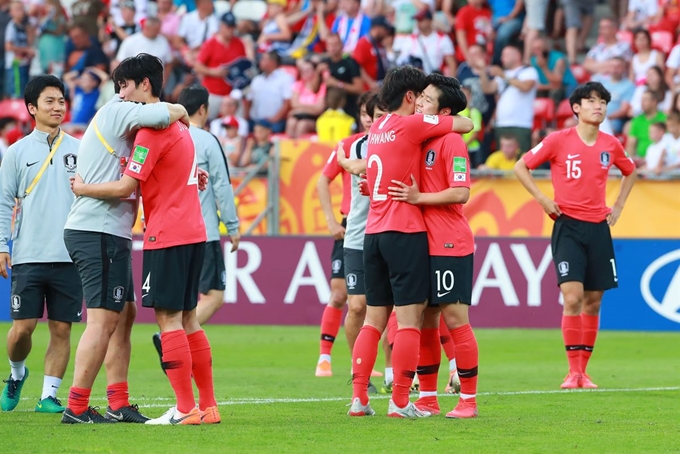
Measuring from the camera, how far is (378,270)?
823cm

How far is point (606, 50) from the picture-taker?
65.5 feet

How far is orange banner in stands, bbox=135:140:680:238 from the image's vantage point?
54.2ft

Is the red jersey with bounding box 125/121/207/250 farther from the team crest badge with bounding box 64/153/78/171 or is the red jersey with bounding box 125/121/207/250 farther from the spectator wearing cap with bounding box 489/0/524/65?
the spectator wearing cap with bounding box 489/0/524/65

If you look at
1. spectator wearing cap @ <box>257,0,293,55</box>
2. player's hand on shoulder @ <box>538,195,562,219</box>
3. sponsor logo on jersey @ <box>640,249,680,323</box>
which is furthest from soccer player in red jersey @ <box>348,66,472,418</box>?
spectator wearing cap @ <box>257,0,293,55</box>

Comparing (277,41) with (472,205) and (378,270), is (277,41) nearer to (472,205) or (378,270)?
(472,205)

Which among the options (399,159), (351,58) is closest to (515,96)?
(351,58)

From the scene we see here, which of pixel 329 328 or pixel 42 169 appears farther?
pixel 329 328

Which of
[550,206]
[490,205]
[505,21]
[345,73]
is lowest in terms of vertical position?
[490,205]

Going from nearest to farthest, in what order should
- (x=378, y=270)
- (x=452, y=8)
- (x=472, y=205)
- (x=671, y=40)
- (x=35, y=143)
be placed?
(x=378, y=270), (x=35, y=143), (x=472, y=205), (x=671, y=40), (x=452, y=8)

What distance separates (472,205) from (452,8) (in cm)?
620

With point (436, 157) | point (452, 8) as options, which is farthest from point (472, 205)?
point (436, 157)

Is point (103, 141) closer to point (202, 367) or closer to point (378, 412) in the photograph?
point (202, 367)

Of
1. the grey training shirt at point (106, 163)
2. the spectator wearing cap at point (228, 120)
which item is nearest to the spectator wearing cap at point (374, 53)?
the spectator wearing cap at point (228, 120)

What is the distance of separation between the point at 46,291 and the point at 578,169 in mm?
4878
